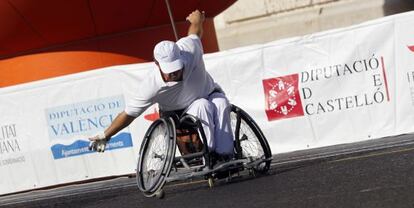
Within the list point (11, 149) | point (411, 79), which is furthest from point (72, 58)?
point (411, 79)

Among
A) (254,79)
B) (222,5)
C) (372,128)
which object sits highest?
(222,5)

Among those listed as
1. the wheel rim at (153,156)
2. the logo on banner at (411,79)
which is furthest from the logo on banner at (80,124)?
the wheel rim at (153,156)

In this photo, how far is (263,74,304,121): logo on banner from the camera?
12031 mm

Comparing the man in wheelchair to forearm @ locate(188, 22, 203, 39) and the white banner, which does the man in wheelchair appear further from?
the white banner

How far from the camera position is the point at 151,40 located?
15609mm

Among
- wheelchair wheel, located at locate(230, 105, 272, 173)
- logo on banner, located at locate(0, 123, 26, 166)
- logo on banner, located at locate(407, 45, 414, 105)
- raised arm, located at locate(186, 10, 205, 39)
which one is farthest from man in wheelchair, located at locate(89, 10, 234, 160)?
logo on banner, located at locate(0, 123, 26, 166)

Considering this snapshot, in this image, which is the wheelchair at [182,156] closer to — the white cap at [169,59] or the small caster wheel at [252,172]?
the small caster wheel at [252,172]

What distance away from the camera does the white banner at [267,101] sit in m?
11.7

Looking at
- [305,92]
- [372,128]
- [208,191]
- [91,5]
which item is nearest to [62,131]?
[91,5]

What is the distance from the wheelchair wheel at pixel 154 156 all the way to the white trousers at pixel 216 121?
0.26 metres

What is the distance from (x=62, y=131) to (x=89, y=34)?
258cm

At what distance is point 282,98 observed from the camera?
12.1 meters

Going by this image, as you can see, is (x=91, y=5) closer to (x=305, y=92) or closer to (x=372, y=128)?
(x=305, y=92)

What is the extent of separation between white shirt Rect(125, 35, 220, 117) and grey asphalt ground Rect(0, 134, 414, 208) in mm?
776
